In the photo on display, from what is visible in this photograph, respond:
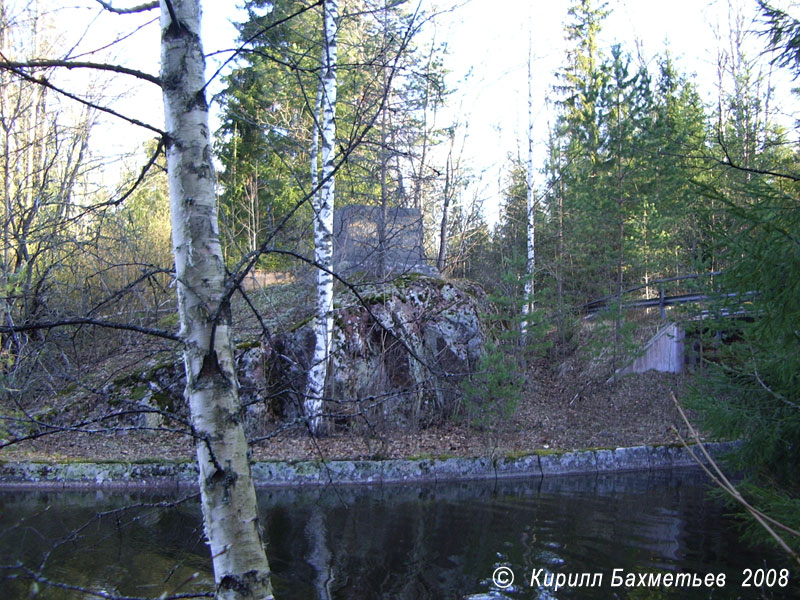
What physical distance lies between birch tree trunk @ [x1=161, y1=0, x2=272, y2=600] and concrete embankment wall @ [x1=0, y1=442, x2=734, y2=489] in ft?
22.2

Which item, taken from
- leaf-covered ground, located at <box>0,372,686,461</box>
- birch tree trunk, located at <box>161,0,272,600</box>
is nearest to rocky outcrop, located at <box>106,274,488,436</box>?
leaf-covered ground, located at <box>0,372,686,461</box>

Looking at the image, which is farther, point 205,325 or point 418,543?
point 418,543

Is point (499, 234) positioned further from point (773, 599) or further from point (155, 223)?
point (773, 599)

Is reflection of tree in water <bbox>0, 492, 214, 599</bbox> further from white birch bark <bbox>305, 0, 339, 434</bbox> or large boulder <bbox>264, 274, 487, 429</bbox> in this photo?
large boulder <bbox>264, 274, 487, 429</bbox>

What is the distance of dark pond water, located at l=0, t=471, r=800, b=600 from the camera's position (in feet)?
19.2

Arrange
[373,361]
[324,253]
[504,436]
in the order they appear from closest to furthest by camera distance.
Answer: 1. [324,253]
2. [504,436]
3. [373,361]

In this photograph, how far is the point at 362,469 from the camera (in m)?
10.0

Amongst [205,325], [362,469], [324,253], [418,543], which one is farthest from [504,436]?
[205,325]

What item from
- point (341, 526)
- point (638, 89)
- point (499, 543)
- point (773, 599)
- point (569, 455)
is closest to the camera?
point (773, 599)

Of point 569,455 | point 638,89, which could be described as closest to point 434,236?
point 638,89

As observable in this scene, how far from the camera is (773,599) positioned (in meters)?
5.71

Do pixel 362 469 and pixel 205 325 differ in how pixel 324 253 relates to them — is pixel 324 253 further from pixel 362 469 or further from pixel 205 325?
pixel 205 325

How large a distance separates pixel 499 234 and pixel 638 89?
21.9 feet

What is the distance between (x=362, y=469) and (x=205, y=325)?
27.1ft
